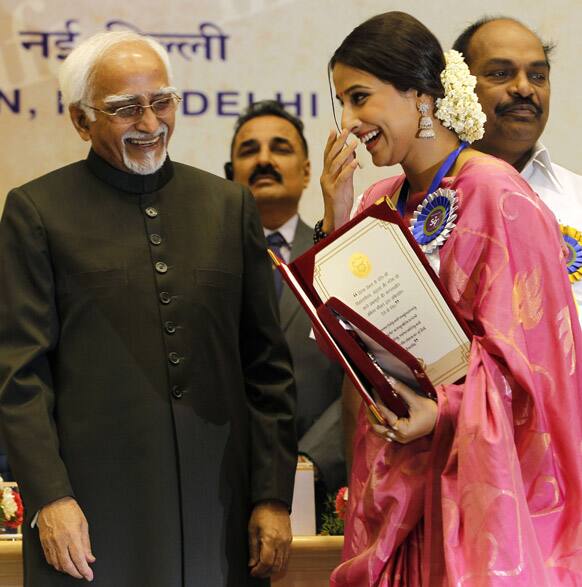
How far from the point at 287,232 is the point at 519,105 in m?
0.99

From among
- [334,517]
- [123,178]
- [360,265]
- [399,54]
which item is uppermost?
[399,54]

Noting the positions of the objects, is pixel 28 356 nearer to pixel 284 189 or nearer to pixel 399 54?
pixel 399 54

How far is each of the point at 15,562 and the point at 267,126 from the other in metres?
1.84

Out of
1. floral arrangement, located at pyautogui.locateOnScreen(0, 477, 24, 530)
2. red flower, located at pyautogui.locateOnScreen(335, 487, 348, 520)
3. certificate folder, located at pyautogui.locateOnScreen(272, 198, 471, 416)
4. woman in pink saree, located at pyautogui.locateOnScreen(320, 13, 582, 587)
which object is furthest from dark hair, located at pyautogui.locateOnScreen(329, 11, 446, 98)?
floral arrangement, located at pyautogui.locateOnScreen(0, 477, 24, 530)

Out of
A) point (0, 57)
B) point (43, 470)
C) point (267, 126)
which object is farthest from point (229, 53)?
point (43, 470)

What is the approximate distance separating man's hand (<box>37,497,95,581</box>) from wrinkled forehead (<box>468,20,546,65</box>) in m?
2.15

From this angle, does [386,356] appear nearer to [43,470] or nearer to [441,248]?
[441,248]

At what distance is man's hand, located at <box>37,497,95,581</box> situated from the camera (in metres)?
2.65

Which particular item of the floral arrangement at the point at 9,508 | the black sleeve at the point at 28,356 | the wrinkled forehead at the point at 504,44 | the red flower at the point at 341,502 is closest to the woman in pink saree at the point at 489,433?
the black sleeve at the point at 28,356

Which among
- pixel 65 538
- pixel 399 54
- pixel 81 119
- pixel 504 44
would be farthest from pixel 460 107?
pixel 65 538

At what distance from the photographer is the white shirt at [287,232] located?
14.0 feet

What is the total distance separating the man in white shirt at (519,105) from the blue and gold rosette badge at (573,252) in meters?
0.16

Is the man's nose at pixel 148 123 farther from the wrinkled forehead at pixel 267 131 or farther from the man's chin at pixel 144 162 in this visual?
the wrinkled forehead at pixel 267 131

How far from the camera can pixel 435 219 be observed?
2.69 m
